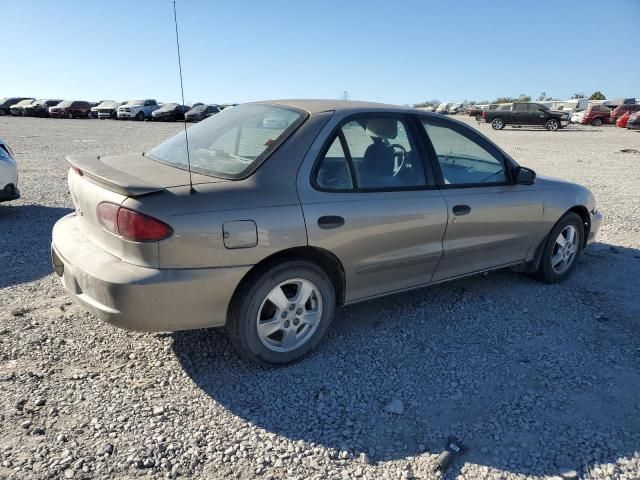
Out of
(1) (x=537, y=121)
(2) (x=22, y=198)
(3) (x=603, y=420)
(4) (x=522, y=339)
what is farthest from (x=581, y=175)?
(1) (x=537, y=121)

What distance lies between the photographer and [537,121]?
1265 inches

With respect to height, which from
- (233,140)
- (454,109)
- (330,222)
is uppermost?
(233,140)

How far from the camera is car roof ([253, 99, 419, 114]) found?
3.46 meters

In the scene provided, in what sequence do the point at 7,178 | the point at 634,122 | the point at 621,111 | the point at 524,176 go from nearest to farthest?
1. the point at 524,176
2. the point at 7,178
3. the point at 634,122
4. the point at 621,111

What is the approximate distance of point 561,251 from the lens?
187 inches

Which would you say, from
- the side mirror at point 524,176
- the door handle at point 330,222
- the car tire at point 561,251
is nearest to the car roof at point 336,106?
the door handle at point 330,222

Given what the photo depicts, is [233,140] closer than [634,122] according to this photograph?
Yes

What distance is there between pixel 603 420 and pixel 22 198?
312 inches

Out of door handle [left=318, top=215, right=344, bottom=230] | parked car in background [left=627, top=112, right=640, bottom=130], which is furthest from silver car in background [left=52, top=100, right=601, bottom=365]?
parked car in background [left=627, top=112, right=640, bottom=130]

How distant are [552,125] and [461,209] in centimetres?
3209

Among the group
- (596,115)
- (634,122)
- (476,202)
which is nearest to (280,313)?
(476,202)

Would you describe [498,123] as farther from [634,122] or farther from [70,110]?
[70,110]

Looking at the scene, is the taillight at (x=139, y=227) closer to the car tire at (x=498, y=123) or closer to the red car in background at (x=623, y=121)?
the car tire at (x=498, y=123)

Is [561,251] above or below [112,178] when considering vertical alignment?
below
